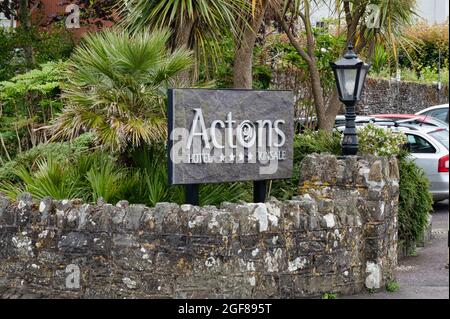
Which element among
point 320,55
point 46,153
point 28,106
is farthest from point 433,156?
point 46,153

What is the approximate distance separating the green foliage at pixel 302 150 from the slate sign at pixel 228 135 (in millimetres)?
1453

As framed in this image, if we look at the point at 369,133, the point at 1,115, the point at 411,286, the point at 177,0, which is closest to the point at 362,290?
the point at 411,286

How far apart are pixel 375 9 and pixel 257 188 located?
18.6 ft

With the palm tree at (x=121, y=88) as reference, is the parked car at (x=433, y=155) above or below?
below

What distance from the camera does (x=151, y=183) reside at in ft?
34.7

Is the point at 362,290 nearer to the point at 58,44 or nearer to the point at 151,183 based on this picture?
the point at 151,183

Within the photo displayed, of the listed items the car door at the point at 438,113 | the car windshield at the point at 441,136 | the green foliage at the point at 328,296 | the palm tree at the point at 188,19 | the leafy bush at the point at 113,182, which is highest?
the palm tree at the point at 188,19

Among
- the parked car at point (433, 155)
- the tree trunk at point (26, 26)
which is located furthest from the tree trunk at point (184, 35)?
the parked car at point (433, 155)

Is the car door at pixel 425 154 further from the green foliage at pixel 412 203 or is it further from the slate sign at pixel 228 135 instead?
the slate sign at pixel 228 135

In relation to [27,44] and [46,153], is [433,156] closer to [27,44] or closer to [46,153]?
[46,153]

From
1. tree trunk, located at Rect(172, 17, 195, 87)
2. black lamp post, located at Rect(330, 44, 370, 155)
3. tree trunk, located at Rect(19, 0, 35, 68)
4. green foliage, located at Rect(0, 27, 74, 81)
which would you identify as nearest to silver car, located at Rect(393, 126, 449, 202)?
tree trunk, located at Rect(172, 17, 195, 87)

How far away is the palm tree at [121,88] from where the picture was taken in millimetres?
10641

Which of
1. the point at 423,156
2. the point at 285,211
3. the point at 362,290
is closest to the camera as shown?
the point at 285,211

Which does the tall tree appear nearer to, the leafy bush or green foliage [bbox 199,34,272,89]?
green foliage [bbox 199,34,272,89]
